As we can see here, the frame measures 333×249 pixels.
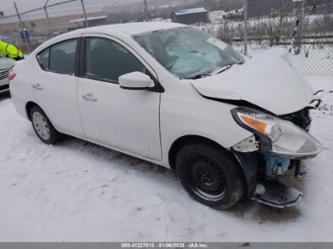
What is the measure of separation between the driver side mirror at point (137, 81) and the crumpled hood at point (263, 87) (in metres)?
0.44

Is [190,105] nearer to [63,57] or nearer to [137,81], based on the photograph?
[137,81]

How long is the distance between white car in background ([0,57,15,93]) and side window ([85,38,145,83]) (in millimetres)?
5185

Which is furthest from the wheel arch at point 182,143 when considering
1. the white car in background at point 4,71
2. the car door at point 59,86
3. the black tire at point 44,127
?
the white car in background at point 4,71

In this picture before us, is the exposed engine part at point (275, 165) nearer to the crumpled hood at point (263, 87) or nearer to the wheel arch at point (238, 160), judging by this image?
the wheel arch at point (238, 160)

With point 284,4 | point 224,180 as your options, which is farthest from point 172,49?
point 284,4

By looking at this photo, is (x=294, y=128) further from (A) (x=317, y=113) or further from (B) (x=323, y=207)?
(A) (x=317, y=113)

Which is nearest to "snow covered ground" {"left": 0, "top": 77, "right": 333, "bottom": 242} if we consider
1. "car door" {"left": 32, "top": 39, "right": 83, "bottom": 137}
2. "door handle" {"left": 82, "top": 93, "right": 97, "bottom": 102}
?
"car door" {"left": 32, "top": 39, "right": 83, "bottom": 137}

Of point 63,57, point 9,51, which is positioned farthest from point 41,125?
point 9,51

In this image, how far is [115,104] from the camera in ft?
10.3

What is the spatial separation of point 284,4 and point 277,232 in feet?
26.8

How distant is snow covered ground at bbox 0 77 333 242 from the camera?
2566 mm

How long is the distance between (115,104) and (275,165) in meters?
Answer: 1.74

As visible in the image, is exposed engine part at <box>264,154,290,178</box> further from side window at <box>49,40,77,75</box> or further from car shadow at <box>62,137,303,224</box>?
side window at <box>49,40,77,75</box>

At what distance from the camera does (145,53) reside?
2916 millimetres
